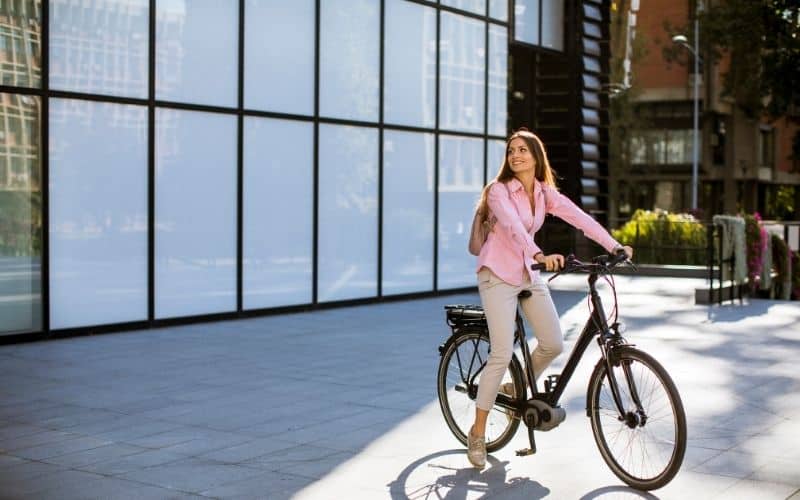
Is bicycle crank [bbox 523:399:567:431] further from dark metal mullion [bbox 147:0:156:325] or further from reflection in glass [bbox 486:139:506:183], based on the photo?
reflection in glass [bbox 486:139:506:183]

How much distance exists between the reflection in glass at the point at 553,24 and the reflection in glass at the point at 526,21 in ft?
1.16

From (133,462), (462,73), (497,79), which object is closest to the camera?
(133,462)

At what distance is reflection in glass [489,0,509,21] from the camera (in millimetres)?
20688

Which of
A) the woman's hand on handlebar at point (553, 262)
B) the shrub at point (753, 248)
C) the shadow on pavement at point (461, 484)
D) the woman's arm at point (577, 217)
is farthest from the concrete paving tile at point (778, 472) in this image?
the shrub at point (753, 248)

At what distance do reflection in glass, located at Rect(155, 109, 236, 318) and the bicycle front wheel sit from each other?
870 cm

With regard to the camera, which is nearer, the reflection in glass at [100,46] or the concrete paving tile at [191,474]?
the concrete paving tile at [191,474]

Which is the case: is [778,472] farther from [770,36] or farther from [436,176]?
[770,36]

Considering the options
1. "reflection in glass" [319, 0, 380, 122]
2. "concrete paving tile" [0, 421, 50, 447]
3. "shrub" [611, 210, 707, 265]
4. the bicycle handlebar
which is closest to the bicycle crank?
the bicycle handlebar

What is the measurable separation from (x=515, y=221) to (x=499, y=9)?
15.0 m

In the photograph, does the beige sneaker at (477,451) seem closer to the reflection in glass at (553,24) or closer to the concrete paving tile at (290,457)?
the concrete paving tile at (290,457)

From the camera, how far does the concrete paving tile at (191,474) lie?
6449mm

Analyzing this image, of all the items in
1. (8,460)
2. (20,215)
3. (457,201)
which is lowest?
(8,460)

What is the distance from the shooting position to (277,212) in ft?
52.5

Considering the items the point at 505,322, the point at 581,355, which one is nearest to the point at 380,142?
the point at 505,322
